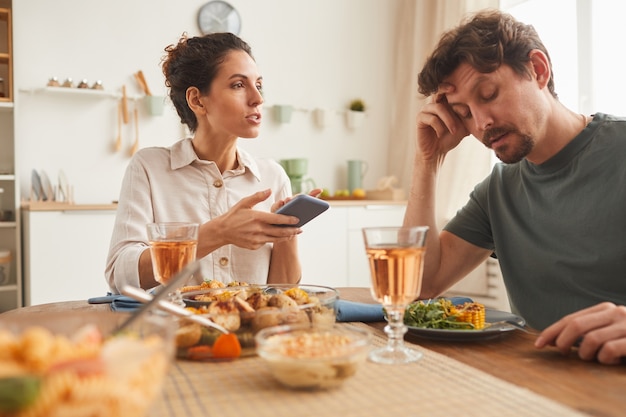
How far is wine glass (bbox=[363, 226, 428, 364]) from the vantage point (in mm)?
888

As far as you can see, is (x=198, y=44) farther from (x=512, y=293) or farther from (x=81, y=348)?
(x=81, y=348)

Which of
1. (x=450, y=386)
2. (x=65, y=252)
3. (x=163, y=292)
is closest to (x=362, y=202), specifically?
(x=65, y=252)

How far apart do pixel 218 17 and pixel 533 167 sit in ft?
11.5

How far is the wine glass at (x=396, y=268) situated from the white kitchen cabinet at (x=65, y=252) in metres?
3.08

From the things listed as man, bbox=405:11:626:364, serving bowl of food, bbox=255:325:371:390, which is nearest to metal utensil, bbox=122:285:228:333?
serving bowl of food, bbox=255:325:371:390

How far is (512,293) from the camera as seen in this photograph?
1.58 m

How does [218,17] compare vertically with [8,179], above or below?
above

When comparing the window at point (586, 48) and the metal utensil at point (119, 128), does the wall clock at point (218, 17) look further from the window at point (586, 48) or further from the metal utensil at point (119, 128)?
the window at point (586, 48)

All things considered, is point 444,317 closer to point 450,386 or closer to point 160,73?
point 450,386

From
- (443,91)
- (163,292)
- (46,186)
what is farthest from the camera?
(46,186)

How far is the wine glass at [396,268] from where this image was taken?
2.91 ft

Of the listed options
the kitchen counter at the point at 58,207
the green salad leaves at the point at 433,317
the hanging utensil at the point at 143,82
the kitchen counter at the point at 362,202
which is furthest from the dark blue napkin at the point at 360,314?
the hanging utensil at the point at 143,82

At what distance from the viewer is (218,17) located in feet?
14.8

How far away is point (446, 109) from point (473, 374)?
924 millimetres
